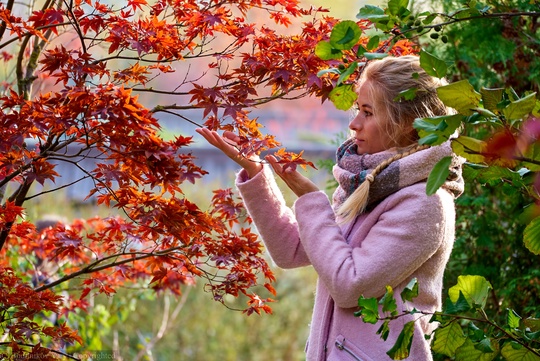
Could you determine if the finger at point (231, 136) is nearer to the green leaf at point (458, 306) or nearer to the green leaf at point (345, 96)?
the green leaf at point (345, 96)

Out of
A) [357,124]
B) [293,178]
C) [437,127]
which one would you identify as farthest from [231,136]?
[437,127]

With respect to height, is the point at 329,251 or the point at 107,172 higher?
the point at 107,172

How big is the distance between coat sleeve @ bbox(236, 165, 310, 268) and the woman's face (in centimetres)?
27

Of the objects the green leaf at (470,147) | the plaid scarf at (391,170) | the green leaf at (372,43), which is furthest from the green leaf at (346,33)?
the plaid scarf at (391,170)

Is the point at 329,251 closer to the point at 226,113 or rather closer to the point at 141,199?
the point at 226,113

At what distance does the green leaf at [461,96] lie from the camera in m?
1.07

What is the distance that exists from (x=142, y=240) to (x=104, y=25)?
0.64 meters

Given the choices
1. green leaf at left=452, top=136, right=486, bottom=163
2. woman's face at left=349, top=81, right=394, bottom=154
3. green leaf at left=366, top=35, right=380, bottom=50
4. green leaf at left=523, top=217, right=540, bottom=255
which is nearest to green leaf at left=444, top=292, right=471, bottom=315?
green leaf at left=523, top=217, right=540, bottom=255

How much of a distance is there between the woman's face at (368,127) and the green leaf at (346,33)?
1.77 ft

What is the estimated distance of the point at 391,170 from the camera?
1.67 meters

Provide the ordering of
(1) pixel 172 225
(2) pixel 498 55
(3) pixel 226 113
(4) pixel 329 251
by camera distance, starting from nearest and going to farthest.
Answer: (4) pixel 329 251 → (3) pixel 226 113 → (1) pixel 172 225 → (2) pixel 498 55

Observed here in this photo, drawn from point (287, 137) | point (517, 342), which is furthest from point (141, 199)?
point (287, 137)

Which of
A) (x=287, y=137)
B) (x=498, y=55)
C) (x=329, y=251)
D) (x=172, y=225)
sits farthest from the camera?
(x=287, y=137)

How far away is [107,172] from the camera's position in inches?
80.5
